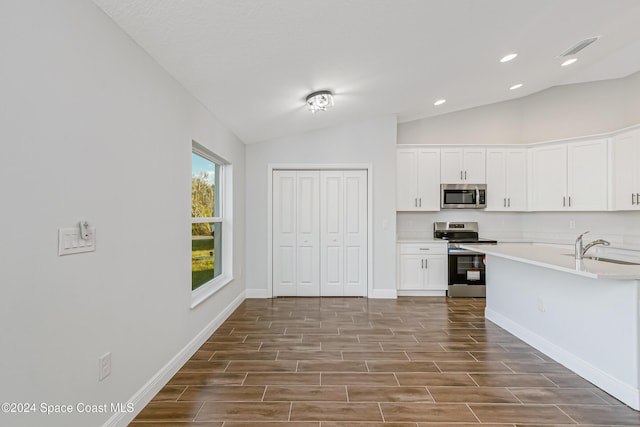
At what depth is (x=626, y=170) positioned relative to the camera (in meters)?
4.42

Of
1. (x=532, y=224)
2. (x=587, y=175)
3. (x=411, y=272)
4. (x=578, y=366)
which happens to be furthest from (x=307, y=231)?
(x=587, y=175)

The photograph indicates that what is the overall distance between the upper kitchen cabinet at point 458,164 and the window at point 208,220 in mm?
3347

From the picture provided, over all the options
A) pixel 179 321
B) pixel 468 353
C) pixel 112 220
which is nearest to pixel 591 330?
pixel 468 353

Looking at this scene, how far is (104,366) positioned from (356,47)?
274cm

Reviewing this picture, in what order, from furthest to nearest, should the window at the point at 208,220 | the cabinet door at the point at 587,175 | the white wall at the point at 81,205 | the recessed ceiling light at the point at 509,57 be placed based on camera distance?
the cabinet door at the point at 587,175
the recessed ceiling light at the point at 509,57
the window at the point at 208,220
the white wall at the point at 81,205

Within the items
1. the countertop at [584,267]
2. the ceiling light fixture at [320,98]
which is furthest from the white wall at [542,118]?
the countertop at [584,267]

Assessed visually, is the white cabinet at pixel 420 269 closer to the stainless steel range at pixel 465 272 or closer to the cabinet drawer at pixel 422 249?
the cabinet drawer at pixel 422 249

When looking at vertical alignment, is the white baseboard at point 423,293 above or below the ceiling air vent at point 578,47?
below

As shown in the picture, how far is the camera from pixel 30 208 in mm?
1306

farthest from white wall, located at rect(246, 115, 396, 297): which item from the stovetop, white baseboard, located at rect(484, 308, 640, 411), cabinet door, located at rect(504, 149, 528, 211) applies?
cabinet door, located at rect(504, 149, 528, 211)

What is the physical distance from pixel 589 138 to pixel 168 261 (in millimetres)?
5714

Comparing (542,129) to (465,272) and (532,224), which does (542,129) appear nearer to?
(532,224)

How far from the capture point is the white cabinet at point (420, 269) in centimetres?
506

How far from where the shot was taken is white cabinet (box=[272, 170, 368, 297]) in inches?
199
